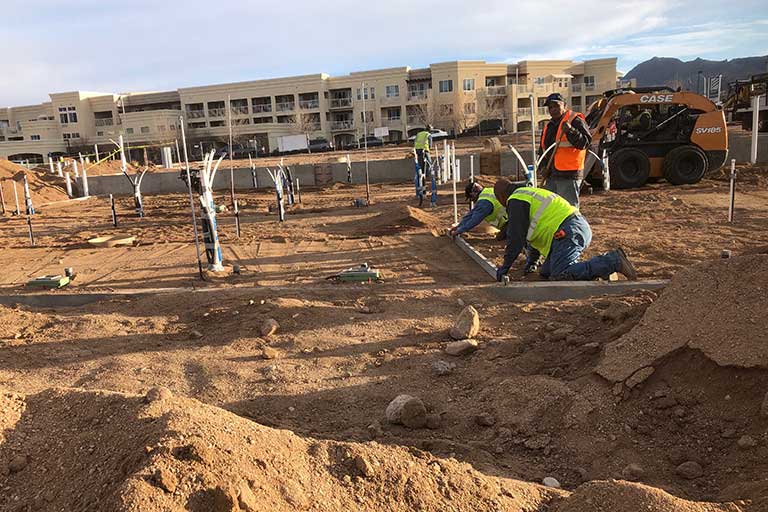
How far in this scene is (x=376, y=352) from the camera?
4.77 meters

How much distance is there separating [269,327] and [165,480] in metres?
3.16

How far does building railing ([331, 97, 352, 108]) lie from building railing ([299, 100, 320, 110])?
1672 mm

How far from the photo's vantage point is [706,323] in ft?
11.9

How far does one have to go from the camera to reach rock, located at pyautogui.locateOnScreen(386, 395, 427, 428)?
11.7 ft

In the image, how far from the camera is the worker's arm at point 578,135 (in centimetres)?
696

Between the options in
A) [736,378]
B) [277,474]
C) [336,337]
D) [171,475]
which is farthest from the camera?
[336,337]

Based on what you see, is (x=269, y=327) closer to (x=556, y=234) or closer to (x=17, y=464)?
(x=17, y=464)

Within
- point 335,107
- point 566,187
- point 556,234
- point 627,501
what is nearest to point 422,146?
point 566,187

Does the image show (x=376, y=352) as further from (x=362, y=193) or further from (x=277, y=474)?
(x=362, y=193)

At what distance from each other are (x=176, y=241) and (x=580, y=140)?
7.74 meters

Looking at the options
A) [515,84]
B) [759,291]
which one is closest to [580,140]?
[759,291]

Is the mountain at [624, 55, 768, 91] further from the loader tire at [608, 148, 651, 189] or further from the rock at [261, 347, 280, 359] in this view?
the rock at [261, 347, 280, 359]

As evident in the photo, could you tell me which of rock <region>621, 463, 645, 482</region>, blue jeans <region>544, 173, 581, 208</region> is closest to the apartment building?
blue jeans <region>544, 173, 581, 208</region>

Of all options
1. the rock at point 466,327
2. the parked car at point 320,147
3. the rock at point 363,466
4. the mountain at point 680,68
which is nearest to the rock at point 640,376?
the rock at point 466,327
